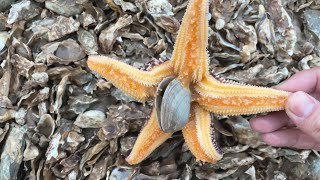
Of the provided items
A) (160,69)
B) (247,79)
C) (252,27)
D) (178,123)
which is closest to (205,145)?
(178,123)

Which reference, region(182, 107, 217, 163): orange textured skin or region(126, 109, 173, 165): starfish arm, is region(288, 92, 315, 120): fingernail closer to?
region(182, 107, 217, 163): orange textured skin

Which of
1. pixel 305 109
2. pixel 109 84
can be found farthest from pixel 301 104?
pixel 109 84

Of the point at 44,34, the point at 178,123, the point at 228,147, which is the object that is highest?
the point at 178,123

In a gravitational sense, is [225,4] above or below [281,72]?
above

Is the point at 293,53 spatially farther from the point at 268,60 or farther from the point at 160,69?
the point at 160,69

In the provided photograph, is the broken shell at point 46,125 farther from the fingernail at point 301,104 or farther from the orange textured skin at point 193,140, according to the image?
the fingernail at point 301,104

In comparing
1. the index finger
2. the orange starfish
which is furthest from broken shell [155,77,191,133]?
the index finger

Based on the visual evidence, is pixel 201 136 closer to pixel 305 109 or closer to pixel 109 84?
pixel 305 109
